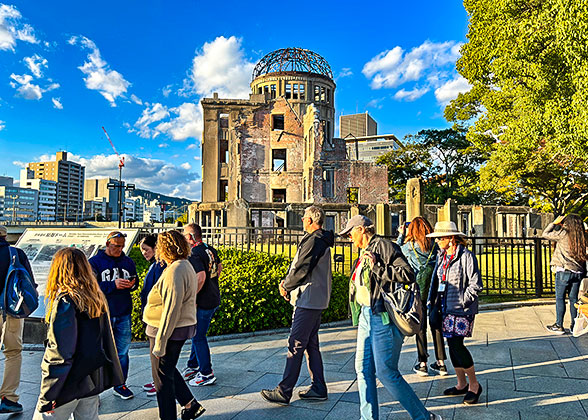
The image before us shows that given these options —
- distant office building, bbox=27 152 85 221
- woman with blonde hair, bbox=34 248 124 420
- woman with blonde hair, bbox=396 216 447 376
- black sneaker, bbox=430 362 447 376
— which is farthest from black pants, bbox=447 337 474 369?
distant office building, bbox=27 152 85 221

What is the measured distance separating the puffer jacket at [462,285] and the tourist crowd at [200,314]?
0.04 feet

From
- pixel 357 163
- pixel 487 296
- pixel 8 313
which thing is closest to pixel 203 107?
pixel 357 163

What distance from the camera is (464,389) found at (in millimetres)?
4527

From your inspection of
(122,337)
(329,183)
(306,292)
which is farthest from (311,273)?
(329,183)

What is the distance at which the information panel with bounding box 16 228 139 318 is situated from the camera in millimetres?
6996

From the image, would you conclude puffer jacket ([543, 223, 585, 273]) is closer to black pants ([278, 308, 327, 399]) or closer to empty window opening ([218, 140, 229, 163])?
black pants ([278, 308, 327, 399])

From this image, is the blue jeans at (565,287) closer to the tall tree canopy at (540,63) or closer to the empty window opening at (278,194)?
the tall tree canopy at (540,63)

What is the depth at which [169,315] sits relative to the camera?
3.55 meters

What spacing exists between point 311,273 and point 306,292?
8.6 inches

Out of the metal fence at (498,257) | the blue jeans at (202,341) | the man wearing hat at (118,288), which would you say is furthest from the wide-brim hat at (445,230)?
the man wearing hat at (118,288)

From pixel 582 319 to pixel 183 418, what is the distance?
5.01m

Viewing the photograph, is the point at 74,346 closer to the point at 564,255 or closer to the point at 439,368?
the point at 439,368

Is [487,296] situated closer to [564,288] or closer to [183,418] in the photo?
[564,288]

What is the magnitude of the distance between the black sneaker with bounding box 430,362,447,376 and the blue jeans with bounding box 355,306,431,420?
73.2 inches
